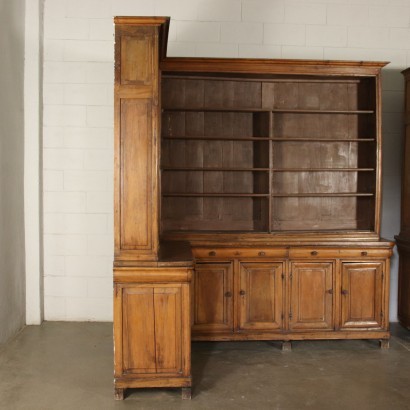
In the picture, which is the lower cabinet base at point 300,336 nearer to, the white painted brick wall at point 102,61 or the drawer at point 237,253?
the drawer at point 237,253

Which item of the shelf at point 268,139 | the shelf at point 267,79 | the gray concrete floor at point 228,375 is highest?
the shelf at point 267,79

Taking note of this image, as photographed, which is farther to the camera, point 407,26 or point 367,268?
point 407,26

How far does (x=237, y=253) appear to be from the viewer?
4.28 metres

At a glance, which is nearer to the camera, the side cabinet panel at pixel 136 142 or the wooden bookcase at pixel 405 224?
the side cabinet panel at pixel 136 142

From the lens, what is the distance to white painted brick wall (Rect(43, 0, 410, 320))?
4.89 meters

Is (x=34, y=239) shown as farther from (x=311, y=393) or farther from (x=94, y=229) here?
(x=311, y=393)

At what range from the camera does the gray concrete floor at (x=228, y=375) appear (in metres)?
3.27

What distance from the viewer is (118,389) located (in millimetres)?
3311

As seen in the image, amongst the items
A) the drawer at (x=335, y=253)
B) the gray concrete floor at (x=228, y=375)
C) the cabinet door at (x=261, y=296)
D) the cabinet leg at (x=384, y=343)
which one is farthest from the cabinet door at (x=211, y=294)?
the cabinet leg at (x=384, y=343)

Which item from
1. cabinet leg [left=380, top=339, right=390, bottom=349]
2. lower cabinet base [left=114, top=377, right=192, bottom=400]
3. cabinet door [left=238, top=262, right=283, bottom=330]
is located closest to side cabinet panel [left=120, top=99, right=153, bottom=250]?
lower cabinet base [left=114, top=377, right=192, bottom=400]

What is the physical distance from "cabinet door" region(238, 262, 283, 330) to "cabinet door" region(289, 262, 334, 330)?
0.13 meters

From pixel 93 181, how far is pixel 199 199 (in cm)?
111

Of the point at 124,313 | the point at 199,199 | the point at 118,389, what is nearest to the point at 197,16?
the point at 199,199

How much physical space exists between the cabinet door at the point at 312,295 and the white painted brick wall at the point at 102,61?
186cm
